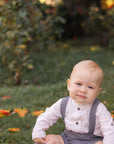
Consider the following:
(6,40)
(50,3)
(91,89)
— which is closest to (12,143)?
(91,89)

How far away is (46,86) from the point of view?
16.7 feet

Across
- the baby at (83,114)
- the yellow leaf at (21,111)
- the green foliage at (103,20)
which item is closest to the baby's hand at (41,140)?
the baby at (83,114)

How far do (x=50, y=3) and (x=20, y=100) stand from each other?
4403 millimetres

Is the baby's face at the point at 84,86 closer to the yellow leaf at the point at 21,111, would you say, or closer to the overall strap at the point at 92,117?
the overall strap at the point at 92,117

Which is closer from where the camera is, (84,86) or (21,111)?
(84,86)

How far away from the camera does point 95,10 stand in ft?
25.7

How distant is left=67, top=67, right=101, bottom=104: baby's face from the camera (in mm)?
2332

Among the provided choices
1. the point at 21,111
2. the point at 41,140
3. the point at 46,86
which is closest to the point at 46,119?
the point at 41,140

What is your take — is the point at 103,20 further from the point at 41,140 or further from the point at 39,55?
the point at 41,140

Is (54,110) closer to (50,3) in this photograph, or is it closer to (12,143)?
(12,143)

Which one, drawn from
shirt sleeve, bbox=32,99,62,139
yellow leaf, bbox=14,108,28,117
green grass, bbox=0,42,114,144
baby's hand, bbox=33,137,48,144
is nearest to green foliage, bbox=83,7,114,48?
green grass, bbox=0,42,114,144

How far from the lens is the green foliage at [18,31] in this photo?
5.45 meters

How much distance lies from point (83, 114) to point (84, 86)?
23cm

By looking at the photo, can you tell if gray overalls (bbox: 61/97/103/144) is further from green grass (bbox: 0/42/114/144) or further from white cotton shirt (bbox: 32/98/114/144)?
green grass (bbox: 0/42/114/144)
